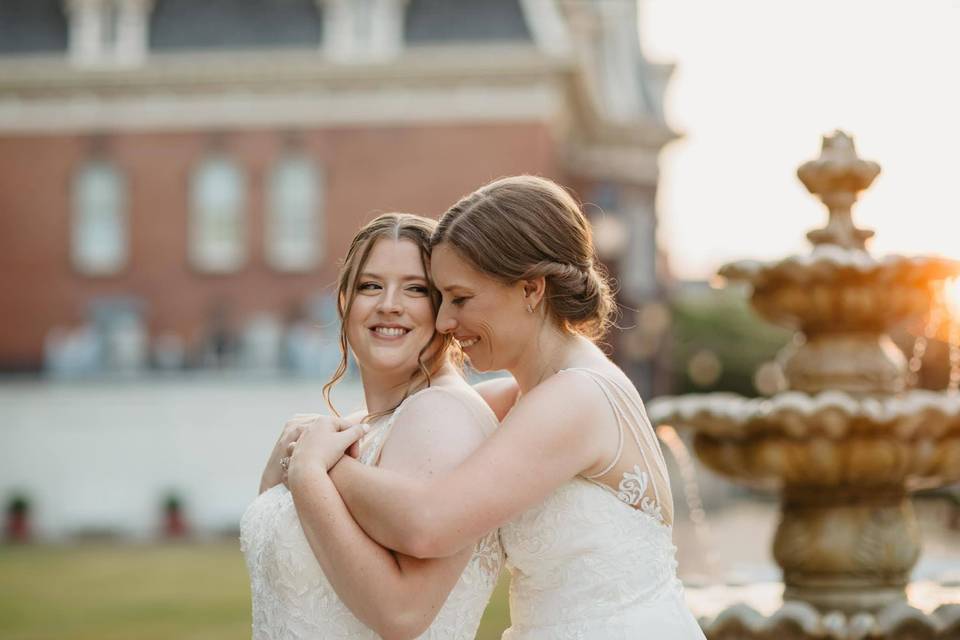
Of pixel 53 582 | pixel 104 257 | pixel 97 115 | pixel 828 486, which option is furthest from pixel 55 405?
pixel 828 486

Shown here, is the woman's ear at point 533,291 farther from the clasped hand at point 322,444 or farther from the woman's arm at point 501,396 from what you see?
the woman's arm at point 501,396

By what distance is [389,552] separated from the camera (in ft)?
11.8

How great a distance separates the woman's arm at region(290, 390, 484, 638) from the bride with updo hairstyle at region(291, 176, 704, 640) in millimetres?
36

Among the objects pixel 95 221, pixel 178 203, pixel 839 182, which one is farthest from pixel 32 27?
pixel 839 182

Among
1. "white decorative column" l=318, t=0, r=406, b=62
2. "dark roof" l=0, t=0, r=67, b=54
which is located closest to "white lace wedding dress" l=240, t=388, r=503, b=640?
"white decorative column" l=318, t=0, r=406, b=62

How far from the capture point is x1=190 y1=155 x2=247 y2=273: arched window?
31891mm

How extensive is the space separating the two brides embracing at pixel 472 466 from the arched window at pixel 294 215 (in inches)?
1089

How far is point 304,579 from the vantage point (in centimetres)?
383

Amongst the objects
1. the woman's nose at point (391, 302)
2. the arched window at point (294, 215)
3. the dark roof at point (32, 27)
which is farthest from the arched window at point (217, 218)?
the woman's nose at point (391, 302)

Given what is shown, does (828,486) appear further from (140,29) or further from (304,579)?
(140,29)

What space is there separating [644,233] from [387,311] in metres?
32.1

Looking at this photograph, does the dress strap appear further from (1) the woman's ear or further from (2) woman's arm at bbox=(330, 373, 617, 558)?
(1) the woman's ear

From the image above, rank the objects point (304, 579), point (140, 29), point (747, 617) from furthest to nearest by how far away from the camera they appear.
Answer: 1. point (140, 29)
2. point (747, 617)
3. point (304, 579)

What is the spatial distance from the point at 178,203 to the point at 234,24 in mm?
4150
